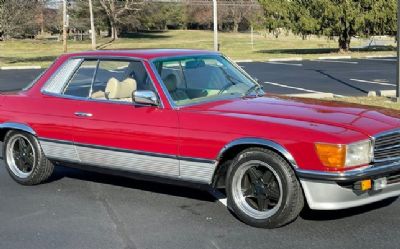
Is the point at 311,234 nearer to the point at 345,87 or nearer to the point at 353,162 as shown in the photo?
the point at 353,162

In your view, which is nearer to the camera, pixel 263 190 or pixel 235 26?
pixel 263 190

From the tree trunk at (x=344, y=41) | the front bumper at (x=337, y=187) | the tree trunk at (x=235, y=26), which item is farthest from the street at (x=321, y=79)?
the tree trunk at (x=235, y=26)

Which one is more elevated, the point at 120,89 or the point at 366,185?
the point at 120,89

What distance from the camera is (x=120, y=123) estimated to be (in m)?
5.64

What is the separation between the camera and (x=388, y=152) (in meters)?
4.79

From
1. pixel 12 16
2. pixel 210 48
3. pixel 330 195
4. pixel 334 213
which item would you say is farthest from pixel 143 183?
pixel 210 48

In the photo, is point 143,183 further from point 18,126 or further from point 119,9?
point 119,9

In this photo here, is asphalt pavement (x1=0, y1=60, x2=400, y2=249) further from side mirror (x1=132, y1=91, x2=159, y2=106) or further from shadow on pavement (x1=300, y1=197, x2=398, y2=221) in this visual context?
side mirror (x1=132, y1=91, x2=159, y2=106)

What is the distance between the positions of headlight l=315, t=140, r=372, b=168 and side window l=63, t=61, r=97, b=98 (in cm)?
276

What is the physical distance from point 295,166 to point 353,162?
0.46 meters

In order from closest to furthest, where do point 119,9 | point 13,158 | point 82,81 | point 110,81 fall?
point 110,81 < point 82,81 < point 13,158 < point 119,9

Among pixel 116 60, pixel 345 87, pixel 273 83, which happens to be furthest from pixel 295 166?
pixel 273 83

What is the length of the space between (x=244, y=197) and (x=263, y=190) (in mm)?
214

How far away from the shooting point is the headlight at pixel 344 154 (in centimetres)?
448
